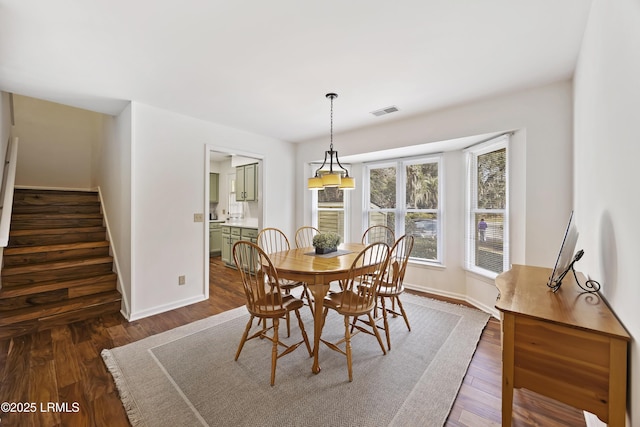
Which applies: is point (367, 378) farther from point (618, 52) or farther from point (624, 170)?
point (618, 52)

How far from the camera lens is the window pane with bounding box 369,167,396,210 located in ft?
14.0

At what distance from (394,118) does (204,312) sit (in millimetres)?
3466

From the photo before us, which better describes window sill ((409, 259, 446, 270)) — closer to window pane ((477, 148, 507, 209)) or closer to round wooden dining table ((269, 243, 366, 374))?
window pane ((477, 148, 507, 209))

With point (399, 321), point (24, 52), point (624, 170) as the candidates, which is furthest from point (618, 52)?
point (24, 52)

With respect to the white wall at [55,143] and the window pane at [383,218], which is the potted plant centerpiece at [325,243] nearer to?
the window pane at [383,218]

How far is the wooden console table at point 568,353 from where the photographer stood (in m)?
1.01

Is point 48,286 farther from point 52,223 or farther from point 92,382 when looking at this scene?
point 92,382

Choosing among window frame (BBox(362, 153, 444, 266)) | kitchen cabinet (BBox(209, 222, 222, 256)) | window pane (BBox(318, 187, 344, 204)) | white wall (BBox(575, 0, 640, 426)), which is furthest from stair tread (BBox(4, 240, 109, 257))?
white wall (BBox(575, 0, 640, 426))

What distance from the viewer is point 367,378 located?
1.95 metres

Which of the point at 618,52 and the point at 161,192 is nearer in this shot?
the point at 618,52

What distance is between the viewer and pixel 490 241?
10.6 ft

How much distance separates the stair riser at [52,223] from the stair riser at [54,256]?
23.6 inches

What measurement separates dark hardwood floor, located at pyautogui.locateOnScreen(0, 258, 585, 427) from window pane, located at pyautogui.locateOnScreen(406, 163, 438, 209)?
1744 millimetres

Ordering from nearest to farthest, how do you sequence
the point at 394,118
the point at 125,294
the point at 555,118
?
the point at 555,118 < the point at 125,294 < the point at 394,118
